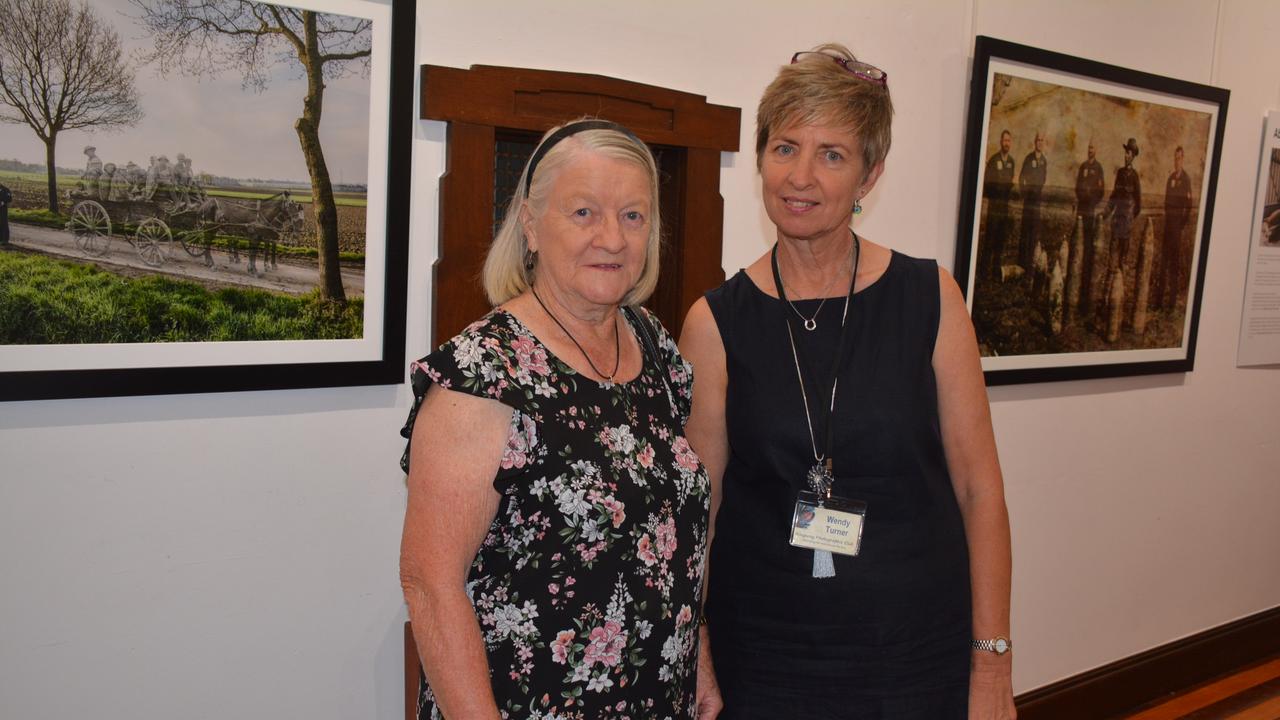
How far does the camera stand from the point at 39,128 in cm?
166

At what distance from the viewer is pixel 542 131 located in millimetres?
2150

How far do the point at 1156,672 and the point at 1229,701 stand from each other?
30 centimetres

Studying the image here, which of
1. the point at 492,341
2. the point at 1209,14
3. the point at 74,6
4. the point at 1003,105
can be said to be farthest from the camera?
the point at 1209,14

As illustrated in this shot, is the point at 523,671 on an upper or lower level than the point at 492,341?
lower

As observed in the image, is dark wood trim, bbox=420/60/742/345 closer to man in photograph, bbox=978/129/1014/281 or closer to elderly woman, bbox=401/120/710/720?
elderly woman, bbox=401/120/710/720

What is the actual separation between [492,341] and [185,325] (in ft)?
2.75

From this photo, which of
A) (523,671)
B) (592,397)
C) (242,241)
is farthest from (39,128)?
(523,671)

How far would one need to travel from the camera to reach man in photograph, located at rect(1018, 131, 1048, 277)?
302 cm

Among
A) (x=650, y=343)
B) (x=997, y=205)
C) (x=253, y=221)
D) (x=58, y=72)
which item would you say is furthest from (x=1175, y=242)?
(x=58, y=72)

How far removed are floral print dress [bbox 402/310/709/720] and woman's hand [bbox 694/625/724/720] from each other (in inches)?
10.3

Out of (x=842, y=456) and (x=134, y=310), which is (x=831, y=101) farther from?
(x=134, y=310)

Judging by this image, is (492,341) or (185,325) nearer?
(492,341)

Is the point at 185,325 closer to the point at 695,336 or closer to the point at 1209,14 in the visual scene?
the point at 695,336

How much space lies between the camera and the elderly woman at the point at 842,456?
1573mm
